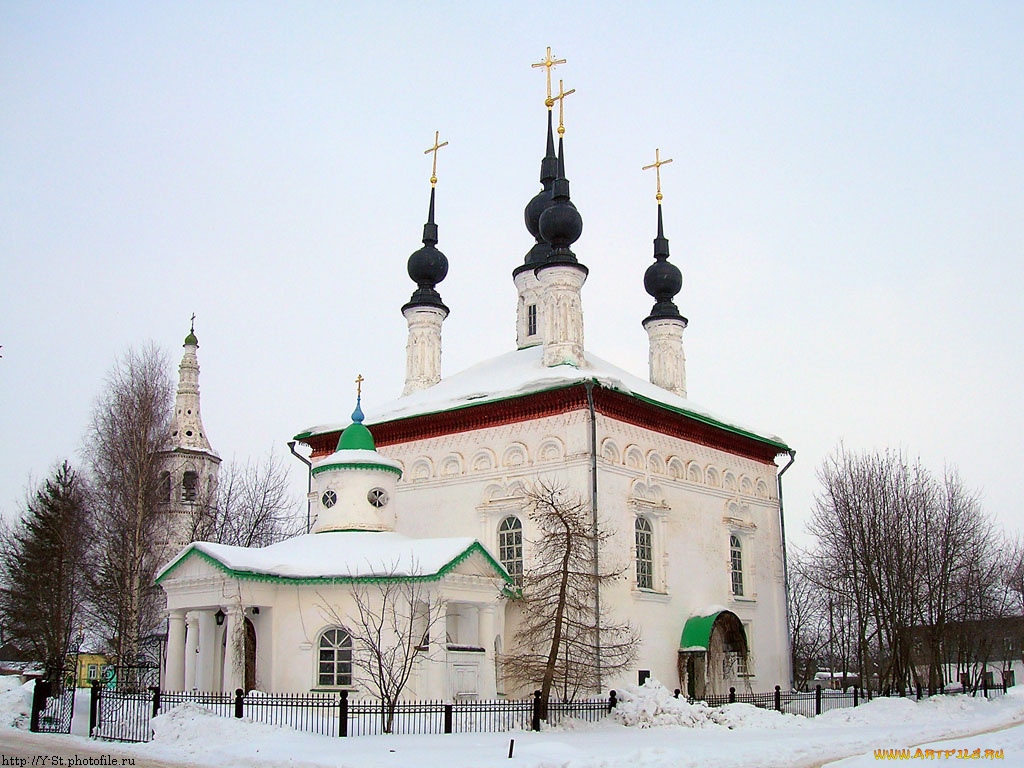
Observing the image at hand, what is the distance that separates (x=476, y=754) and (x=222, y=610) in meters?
7.43

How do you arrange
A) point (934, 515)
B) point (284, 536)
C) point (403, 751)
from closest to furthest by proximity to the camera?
point (403, 751)
point (934, 515)
point (284, 536)

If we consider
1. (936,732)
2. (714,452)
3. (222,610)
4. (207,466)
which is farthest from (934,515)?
(207,466)

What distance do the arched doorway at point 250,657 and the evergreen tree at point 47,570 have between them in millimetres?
7515

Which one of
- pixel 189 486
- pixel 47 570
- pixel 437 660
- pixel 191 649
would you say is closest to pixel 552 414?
pixel 437 660

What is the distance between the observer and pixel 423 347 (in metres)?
26.5

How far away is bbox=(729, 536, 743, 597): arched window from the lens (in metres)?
24.1

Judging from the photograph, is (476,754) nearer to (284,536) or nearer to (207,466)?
(284,536)

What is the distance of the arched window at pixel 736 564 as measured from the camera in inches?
950

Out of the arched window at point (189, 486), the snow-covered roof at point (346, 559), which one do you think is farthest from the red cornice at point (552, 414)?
the arched window at point (189, 486)

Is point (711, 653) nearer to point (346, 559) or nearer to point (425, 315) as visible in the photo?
point (346, 559)

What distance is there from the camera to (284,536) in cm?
3206

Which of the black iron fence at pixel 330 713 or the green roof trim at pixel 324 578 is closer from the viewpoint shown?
the black iron fence at pixel 330 713

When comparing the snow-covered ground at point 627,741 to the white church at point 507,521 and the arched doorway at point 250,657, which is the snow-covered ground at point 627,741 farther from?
the arched doorway at point 250,657

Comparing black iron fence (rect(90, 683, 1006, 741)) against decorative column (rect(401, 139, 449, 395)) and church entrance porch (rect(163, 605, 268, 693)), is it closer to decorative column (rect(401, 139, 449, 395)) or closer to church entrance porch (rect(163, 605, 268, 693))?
church entrance porch (rect(163, 605, 268, 693))
